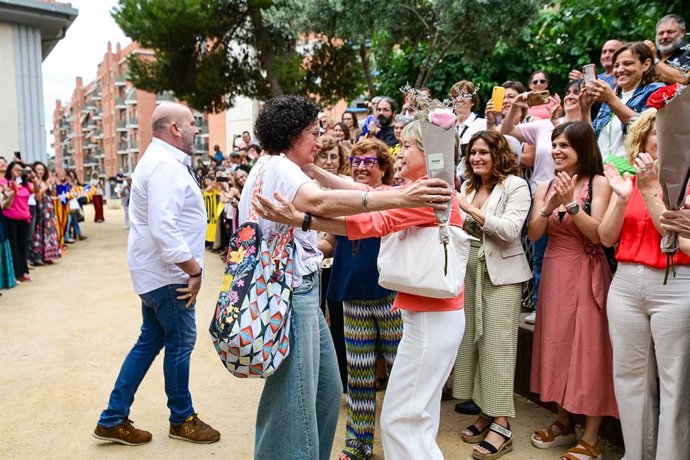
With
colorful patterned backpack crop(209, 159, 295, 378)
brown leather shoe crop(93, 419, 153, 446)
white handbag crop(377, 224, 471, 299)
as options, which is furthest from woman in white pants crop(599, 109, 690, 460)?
brown leather shoe crop(93, 419, 153, 446)

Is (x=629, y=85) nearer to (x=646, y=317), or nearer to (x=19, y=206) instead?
(x=646, y=317)

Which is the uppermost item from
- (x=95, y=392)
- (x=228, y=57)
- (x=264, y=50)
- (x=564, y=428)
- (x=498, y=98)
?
(x=264, y=50)

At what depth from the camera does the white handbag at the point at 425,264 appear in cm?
280

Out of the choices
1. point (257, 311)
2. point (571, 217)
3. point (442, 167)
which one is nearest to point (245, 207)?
point (257, 311)

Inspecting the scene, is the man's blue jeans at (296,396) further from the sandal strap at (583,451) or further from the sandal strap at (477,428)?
the sandal strap at (583,451)

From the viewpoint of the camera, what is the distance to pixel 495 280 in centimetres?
411

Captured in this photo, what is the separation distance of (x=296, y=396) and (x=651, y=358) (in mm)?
2024

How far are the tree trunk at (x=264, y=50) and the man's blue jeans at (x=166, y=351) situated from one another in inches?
543

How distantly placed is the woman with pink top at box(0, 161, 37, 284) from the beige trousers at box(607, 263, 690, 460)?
9.90 m

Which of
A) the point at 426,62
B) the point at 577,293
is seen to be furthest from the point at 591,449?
the point at 426,62

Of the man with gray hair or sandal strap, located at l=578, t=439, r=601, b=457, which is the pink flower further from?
the man with gray hair

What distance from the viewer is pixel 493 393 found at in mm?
4117

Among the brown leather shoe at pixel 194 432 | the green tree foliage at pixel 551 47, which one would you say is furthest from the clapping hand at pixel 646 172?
the green tree foliage at pixel 551 47

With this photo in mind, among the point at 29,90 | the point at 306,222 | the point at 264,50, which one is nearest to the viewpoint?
the point at 306,222
